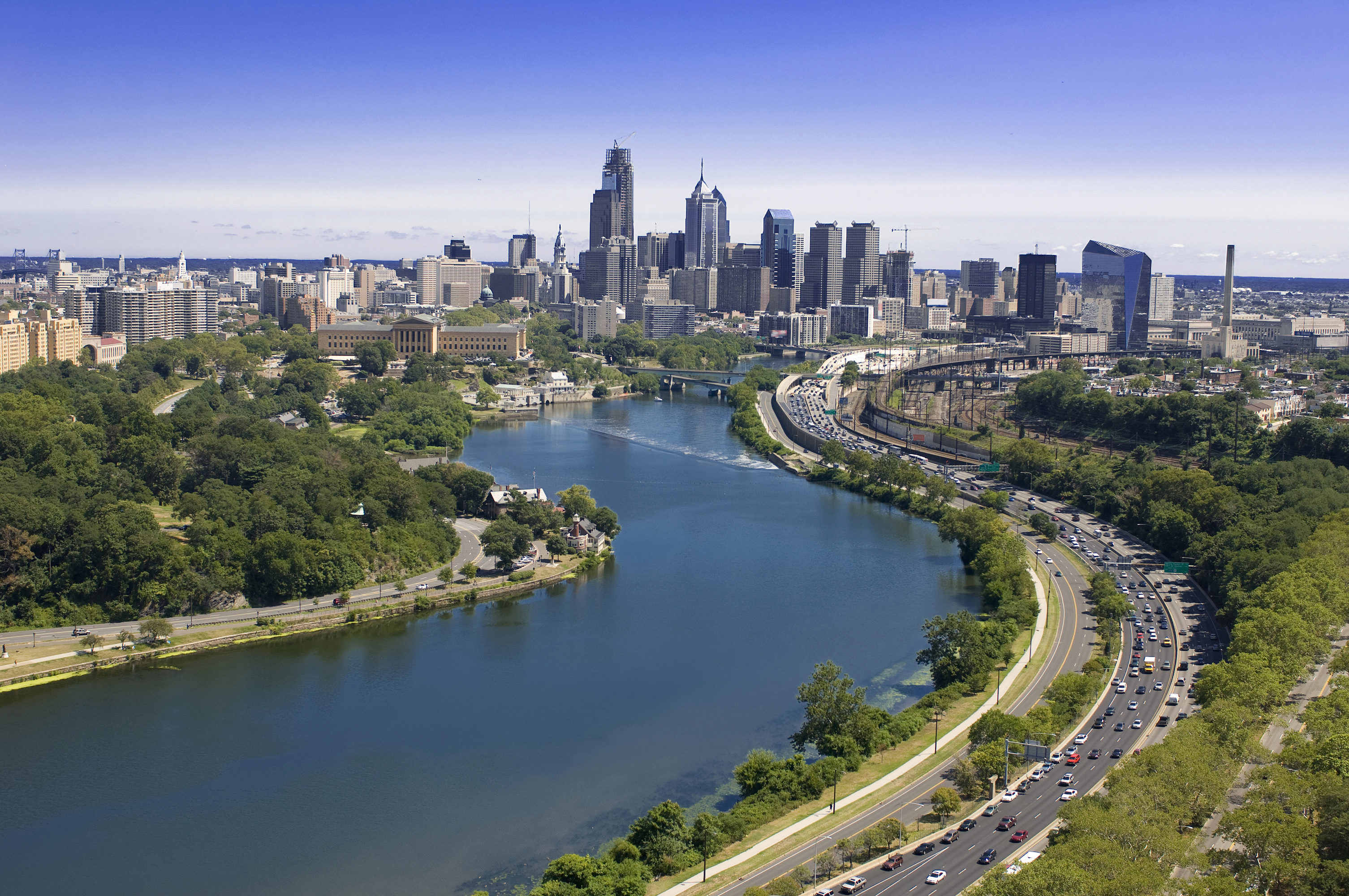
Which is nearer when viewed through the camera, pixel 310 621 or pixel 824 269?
pixel 310 621

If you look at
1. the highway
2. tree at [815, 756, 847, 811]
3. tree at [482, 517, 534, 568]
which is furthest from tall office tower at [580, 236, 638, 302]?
tree at [815, 756, 847, 811]

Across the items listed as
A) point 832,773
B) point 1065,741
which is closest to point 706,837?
point 832,773

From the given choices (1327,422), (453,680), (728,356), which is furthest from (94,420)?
(728,356)

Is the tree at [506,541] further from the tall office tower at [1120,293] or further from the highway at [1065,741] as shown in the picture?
the tall office tower at [1120,293]

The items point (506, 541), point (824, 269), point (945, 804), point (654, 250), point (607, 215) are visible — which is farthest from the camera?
point (654, 250)

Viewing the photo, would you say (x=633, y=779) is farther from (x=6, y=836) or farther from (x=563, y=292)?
(x=563, y=292)

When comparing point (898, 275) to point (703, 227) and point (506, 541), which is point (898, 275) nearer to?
point (703, 227)

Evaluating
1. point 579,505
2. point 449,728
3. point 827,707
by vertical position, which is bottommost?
point 449,728
